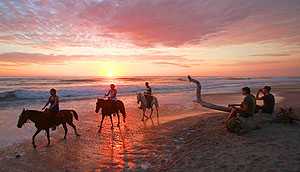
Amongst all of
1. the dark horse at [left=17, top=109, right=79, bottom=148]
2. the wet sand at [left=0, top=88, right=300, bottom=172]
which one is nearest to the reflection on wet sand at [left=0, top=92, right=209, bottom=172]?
the wet sand at [left=0, top=88, right=300, bottom=172]

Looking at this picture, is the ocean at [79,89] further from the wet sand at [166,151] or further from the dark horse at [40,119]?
the wet sand at [166,151]

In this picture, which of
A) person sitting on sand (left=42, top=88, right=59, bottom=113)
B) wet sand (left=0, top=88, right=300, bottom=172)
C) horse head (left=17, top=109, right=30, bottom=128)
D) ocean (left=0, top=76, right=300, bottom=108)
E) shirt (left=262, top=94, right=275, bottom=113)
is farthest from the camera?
ocean (left=0, top=76, right=300, bottom=108)

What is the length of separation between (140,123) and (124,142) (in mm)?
4238

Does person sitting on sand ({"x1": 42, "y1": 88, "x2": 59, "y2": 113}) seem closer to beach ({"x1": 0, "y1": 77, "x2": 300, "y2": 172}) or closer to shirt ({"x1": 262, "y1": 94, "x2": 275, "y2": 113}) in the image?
beach ({"x1": 0, "y1": 77, "x2": 300, "y2": 172})

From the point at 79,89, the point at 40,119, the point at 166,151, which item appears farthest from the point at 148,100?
the point at 79,89

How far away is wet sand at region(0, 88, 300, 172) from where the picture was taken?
724 centimetres

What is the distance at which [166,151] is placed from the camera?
9242 millimetres

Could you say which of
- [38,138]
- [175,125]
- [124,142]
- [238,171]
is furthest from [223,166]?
[38,138]

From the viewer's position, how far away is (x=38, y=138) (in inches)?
460

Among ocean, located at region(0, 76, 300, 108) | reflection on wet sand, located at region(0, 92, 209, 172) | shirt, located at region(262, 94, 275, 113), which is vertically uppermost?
shirt, located at region(262, 94, 275, 113)

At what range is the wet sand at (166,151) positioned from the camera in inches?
285

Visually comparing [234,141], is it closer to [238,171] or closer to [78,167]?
[238,171]

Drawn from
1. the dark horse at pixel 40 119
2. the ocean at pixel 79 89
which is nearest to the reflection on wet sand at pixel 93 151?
the dark horse at pixel 40 119

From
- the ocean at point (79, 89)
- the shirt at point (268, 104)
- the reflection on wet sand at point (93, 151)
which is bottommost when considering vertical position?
the reflection on wet sand at point (93, 151)
